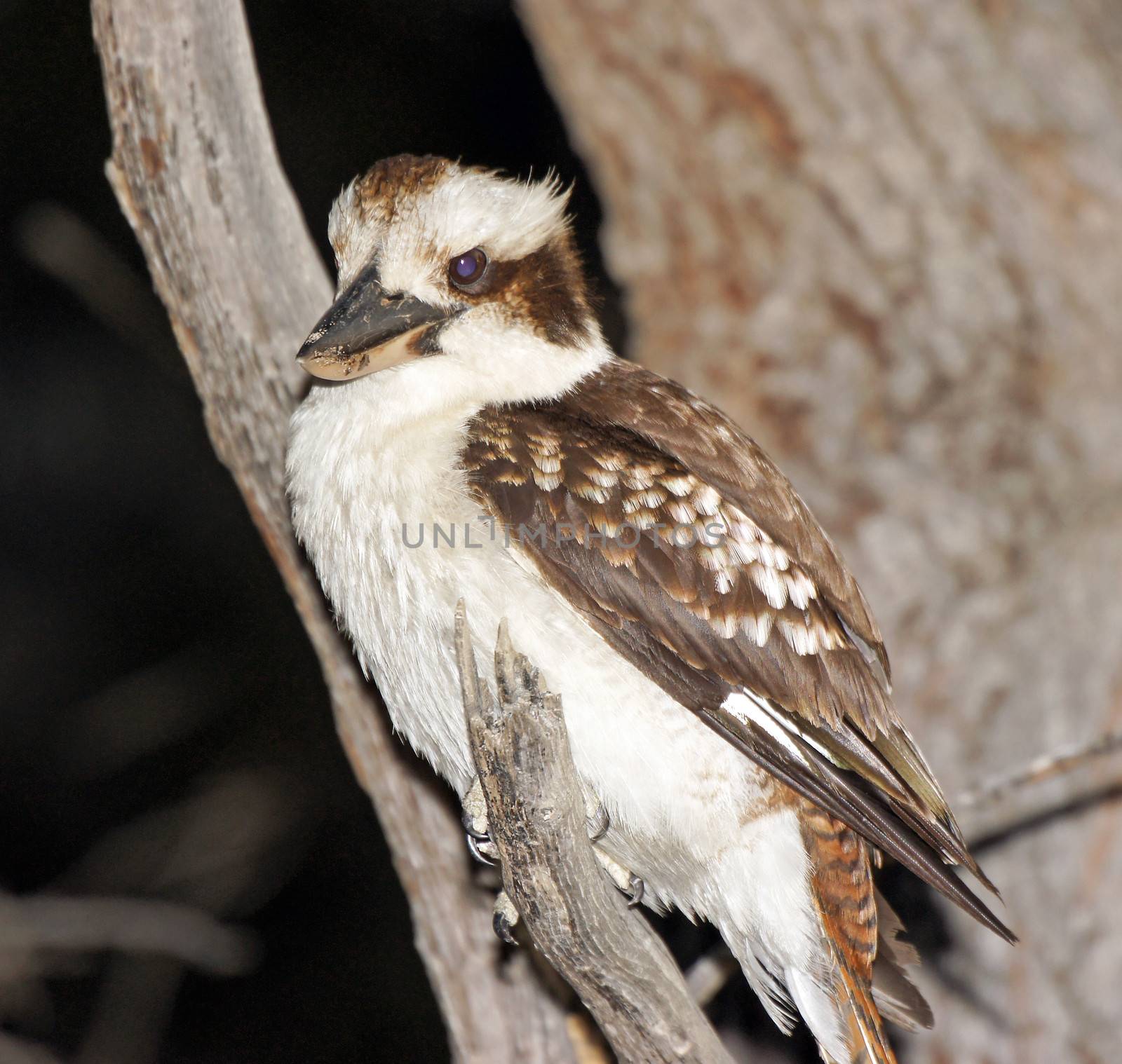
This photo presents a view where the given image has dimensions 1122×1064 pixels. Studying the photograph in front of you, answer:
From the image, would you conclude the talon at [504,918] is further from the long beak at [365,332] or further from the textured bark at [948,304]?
the textured bark at [948,304]

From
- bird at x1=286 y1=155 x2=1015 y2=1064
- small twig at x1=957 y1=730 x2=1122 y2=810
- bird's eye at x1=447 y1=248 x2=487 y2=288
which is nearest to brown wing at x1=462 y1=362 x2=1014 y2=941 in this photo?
bird at x1=286 y1=155 x2=1015 y2=1064

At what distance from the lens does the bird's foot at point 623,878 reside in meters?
2.20

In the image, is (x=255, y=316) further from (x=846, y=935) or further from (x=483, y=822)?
(x=846, y=935)

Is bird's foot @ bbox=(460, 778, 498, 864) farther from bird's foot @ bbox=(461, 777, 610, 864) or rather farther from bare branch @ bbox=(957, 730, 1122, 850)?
bare branch @ bbox=(957, 730, 1122, 850)

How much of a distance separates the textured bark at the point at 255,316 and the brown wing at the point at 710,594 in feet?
2.04

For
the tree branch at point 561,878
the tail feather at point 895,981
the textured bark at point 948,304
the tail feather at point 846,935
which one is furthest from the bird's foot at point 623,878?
the textured bark at point 948,304

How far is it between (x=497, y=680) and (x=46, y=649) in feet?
→ 11.5

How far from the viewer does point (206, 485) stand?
4.84 meters

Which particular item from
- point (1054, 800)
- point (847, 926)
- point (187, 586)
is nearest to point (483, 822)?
point (847, 926)

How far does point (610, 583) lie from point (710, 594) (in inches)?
6.8

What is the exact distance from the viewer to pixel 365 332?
1.95 m

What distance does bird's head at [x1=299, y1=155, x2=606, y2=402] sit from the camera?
198 cm

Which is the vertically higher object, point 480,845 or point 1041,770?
point 480,845

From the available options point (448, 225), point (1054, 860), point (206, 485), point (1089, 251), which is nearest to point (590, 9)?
point (1089, 251)
